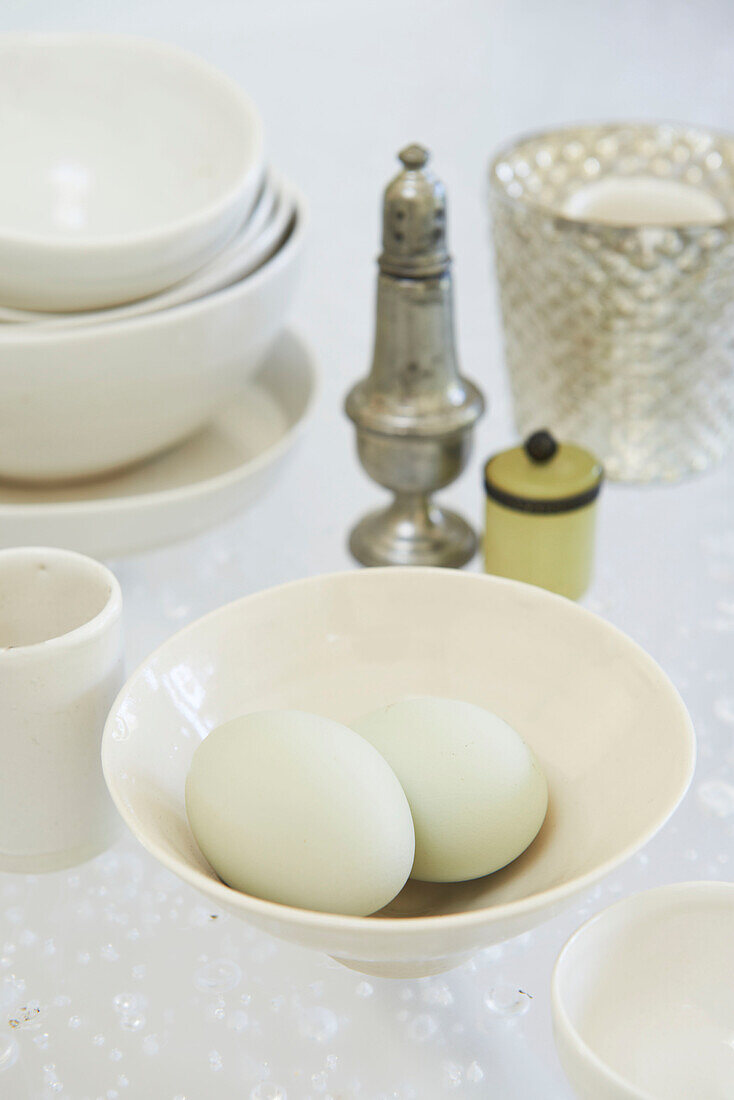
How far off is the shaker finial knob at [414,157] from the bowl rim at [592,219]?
0.08 m

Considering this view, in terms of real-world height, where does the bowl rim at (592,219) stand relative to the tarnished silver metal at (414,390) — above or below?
above

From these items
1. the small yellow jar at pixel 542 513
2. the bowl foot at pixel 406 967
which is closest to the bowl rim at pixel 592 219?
the small yellow jar at pixel 542 513

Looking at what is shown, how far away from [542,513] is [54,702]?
8.4 inches

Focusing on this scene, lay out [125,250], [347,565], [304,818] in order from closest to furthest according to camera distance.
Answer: [304,818] < [125,250] < [347,565]

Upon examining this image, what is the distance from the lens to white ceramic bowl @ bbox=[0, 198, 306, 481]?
0.44 metres

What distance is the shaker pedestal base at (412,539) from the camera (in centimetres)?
54

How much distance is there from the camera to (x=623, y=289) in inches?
21.1

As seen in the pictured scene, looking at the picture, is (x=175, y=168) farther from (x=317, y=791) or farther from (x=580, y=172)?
(x=317, y=791)

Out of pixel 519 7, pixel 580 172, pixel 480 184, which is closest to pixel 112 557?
pixel 580 172

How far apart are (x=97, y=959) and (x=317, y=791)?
0.11 metres

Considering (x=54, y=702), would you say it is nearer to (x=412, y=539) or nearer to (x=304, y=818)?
(x=304, y=818)

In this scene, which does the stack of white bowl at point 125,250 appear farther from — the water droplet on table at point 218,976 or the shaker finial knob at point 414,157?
the water droplet on table at point 218,976

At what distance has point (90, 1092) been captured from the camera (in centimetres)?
32

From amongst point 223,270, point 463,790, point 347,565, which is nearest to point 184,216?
point 223,270
